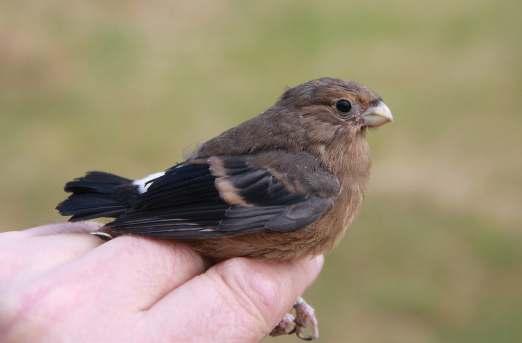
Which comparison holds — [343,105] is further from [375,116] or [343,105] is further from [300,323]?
[300,323]

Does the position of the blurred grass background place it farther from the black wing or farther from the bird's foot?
the black wing

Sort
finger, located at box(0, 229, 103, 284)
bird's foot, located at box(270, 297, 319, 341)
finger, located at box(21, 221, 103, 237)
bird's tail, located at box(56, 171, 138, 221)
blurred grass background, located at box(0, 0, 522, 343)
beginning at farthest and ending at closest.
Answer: blurred grass background, located at box(0, 0, 522, 343) → bird's foot, located at box(270, 297, 319, 341) → bird's tail, located at box(56, 171, 138, 221) → finger, located at box(21, 221, 103, 237) → finger, located at box(0, 229, 103, 284)

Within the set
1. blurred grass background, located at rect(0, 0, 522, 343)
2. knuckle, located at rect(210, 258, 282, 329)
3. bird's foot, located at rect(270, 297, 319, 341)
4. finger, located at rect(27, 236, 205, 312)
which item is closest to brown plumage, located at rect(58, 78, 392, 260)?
finger, located at rect(27, 236, 205, 312)

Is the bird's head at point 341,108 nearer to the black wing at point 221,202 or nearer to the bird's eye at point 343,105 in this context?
the bird's eye at point 343,105

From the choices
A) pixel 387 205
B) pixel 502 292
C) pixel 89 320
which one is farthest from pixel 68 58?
pixel 89 320

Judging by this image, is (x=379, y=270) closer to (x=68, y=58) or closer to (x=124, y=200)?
(x=124, y=200)

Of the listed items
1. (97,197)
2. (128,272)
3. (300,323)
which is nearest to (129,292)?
(128,272)
